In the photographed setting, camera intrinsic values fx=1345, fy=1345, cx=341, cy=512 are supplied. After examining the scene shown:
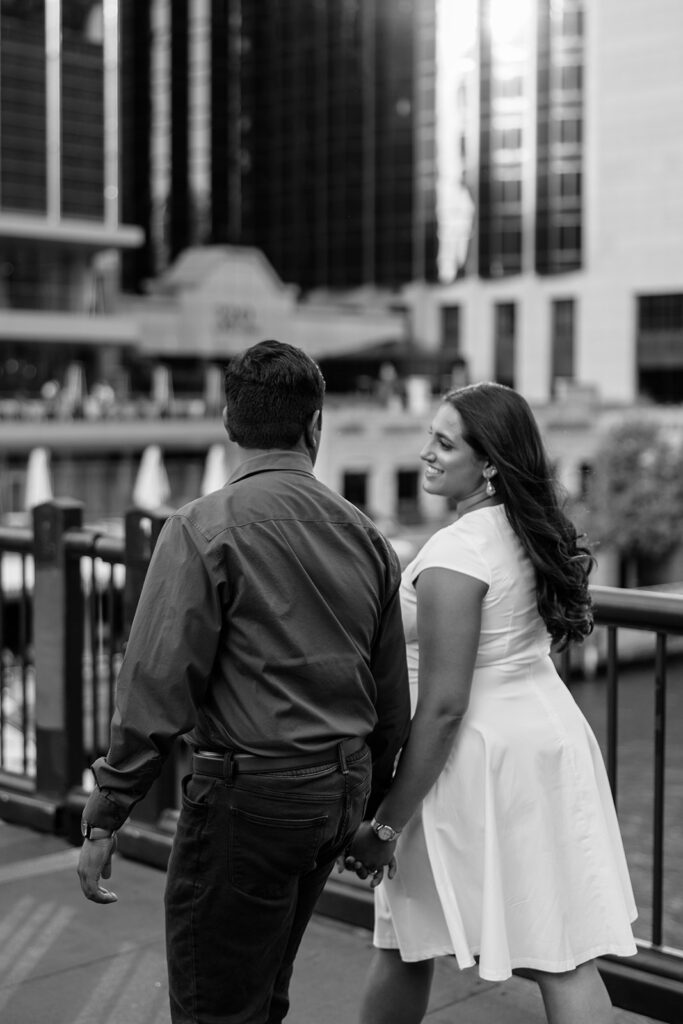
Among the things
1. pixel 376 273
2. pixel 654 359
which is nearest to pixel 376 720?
pixel 654 359

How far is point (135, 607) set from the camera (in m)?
5.59

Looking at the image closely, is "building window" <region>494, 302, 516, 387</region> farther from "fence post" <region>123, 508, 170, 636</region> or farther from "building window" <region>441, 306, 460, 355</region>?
"fence post" <region>123, 508, 170, 636</region>

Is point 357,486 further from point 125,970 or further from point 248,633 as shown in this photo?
point 248,633

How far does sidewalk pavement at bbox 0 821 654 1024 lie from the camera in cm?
415

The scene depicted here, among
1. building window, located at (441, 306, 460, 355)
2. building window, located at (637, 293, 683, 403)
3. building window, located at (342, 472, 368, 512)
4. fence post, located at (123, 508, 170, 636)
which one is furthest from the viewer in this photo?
building window, located at (441, 306, 460, 355)

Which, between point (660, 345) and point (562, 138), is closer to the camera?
point (660, 345)

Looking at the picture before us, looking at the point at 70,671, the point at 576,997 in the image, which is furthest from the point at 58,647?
the point at 576,997

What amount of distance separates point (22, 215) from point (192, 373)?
1266 centimetres

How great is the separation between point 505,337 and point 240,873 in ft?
284

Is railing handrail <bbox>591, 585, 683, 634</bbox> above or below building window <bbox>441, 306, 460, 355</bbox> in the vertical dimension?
below

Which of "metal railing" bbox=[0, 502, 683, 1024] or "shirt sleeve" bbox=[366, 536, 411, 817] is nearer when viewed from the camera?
"shirt sleeve" bbox=[366, 536, 411, 817]

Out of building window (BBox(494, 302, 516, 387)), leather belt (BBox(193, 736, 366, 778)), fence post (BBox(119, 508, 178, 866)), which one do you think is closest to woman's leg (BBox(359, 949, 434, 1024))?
leather belt (BBox(193, 736, 366, 778))

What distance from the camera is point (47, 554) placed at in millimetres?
5895

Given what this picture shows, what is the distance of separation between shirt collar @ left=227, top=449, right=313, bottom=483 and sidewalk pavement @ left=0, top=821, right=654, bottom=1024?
1.99 metres
